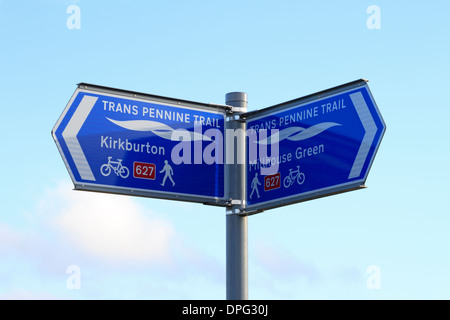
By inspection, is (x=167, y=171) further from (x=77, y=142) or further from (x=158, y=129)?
(x=77, y=142)

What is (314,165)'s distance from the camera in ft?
38.0

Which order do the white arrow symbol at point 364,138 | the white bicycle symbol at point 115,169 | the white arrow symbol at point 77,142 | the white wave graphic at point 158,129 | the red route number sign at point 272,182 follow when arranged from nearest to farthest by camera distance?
1. the white arrow symbol at point 364,138
2. the white arrow symbol at point 77,142
3. the white bicycle symbol at point 115,169
4. the white wave graphic at point 158,129
5. the red route number sign at point 272,182

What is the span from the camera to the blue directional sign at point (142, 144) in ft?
37.0

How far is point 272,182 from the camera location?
12.1 metres

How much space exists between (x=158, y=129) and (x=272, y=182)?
5.19ft

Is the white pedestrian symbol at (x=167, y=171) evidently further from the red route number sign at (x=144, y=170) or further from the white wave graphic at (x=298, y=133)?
the white wave graphic at (x=298, y=133)

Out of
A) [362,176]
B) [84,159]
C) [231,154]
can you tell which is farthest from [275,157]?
[84,159]

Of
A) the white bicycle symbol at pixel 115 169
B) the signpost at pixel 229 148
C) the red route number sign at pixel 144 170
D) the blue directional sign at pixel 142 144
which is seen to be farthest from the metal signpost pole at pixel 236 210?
the white bicycle symbol at pixel 115 169

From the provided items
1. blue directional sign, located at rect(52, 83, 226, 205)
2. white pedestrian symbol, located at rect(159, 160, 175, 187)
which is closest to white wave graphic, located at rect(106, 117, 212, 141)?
blue directional sign, located at rect(52, 83, 226, 205)

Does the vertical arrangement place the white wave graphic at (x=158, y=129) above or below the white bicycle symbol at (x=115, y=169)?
above

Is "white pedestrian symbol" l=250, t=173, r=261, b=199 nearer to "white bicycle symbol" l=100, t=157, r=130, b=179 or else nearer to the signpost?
the signpost

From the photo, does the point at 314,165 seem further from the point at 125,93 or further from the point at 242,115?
the point at 125,93

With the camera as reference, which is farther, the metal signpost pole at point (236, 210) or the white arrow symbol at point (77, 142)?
the metal signpost pole at point (236, 210)

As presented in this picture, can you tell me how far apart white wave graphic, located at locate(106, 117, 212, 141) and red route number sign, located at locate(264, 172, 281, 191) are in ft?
3.22
